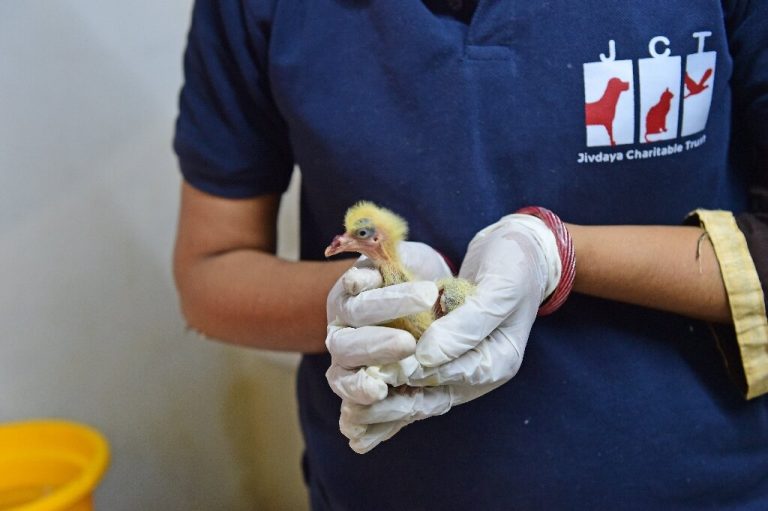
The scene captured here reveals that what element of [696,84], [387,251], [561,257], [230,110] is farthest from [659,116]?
[230,110]

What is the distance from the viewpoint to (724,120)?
2.29 feet

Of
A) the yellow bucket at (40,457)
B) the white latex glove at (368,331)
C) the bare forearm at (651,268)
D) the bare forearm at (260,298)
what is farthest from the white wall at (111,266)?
the bare forearm at (651,268)

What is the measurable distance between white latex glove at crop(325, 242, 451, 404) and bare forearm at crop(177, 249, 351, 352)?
168 mm

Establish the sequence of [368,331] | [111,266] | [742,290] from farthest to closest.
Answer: [111,266], [742,290], [368,331]

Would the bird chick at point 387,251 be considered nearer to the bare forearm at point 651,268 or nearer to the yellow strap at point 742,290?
the bare forearm at point 651,268

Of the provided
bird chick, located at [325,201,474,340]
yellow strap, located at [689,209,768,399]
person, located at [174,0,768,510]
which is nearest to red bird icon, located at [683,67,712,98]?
person, located at [174,0,768,510]

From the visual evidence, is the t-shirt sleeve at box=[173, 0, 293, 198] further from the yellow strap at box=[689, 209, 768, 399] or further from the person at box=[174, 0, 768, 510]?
the yellow strap at box=[689, 209, 768, 399]

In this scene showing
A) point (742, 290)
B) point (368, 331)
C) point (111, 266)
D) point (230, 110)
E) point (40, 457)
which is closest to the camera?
point (368, 331)

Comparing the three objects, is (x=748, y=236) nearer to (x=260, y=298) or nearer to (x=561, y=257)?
(x=561, y=257)

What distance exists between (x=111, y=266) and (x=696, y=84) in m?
0.88

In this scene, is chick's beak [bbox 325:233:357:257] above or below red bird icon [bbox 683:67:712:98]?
below

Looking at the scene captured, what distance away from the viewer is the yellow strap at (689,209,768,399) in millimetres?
648

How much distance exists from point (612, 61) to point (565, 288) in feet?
0.65

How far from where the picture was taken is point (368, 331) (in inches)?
20.4
